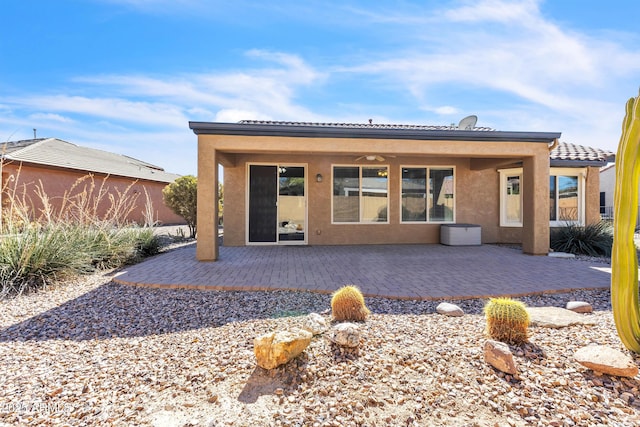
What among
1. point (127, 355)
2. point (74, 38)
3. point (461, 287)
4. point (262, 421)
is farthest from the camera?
point (74, 38)

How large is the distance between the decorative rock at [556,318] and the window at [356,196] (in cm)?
644

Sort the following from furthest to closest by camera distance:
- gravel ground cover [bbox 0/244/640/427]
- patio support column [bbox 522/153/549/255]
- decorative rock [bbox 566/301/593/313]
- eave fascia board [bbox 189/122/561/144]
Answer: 1. patio support column [bbox 522/153/549/255]
2. eave fascia board [bbox 189/122/561/144]
3. decorative rock [bbox 566/301/593/313]
4. gravel ground cover [bbox 0/244/640/427]

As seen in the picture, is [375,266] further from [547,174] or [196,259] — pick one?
[547,174]

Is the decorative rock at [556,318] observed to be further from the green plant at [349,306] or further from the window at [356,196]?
the window at [356,196]

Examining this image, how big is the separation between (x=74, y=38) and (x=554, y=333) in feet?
39.7

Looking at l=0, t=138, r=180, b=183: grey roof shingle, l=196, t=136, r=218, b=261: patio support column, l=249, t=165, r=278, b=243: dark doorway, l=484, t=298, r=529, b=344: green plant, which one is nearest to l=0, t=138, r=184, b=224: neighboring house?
l=0, t=138, r=180, b=183: grey roof shingle

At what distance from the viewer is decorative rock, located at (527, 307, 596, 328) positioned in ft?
10.4

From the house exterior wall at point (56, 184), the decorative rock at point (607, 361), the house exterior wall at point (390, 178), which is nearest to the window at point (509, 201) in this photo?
the house exterior wall at point (390, 178)

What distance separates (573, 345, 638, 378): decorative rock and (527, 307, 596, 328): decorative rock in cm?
84

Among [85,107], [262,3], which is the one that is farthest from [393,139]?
[85,107]

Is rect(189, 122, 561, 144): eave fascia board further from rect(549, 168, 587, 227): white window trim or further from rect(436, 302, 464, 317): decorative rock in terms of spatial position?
rect(436, 302, 464, 317): decorative rock

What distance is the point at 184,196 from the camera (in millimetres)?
10883

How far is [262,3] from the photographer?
21.9ft

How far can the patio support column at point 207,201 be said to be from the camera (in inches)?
262
